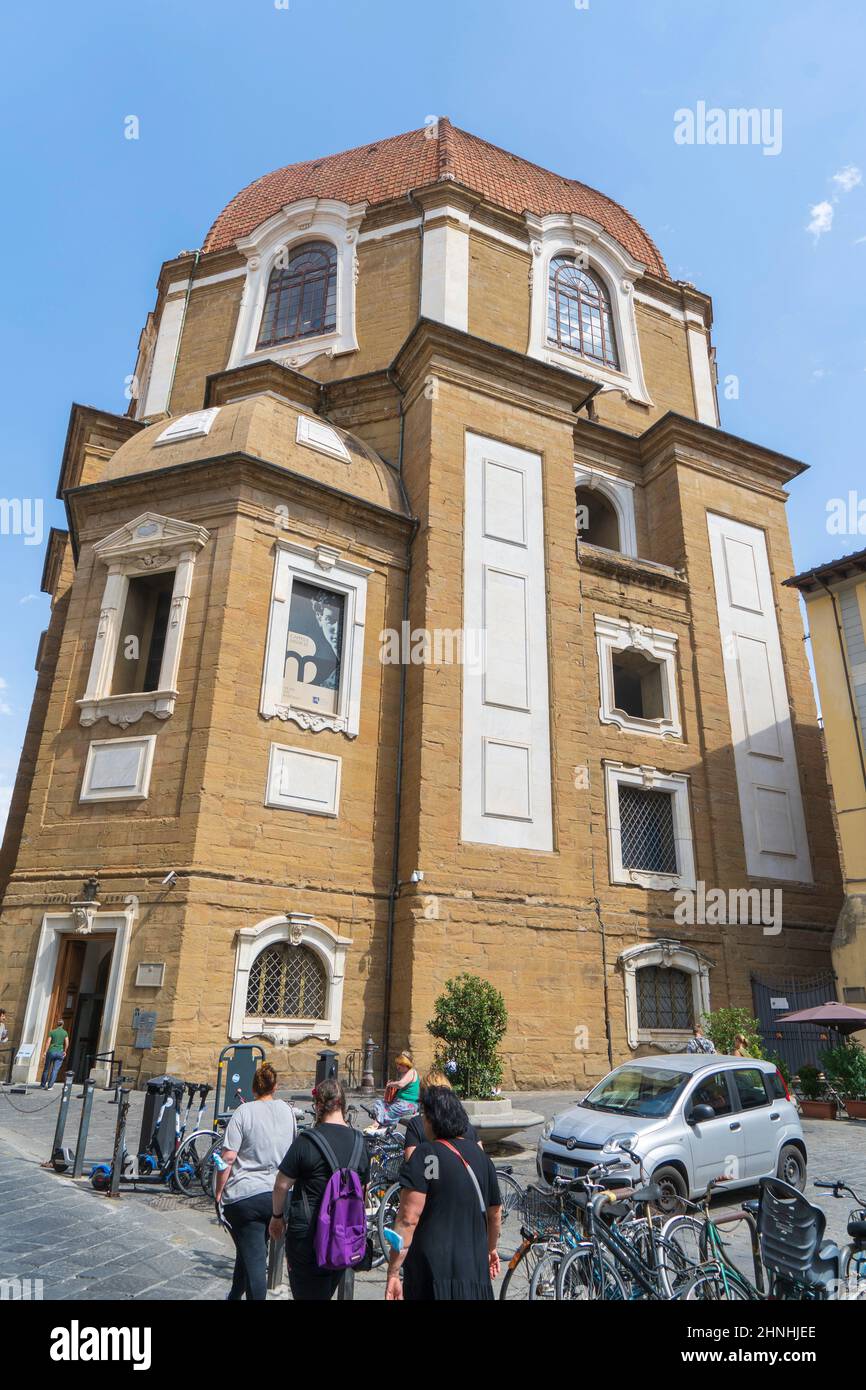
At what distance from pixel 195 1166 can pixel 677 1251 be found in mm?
4907

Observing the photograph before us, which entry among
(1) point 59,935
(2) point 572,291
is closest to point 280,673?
(1) point 59,935

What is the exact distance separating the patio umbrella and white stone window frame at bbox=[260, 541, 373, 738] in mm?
9635

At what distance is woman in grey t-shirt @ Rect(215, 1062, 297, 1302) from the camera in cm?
471

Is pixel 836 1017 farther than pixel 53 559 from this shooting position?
No

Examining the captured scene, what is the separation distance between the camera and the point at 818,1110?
1473 centimetres

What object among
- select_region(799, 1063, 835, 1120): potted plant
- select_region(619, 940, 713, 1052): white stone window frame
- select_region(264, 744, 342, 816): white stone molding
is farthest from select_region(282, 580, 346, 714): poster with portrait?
select_region(799, 1063, 835, 1120): potted plant

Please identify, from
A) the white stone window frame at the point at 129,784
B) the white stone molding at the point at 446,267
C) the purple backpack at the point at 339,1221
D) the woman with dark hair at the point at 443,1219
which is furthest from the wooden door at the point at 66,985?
the white stone molding at the point at 446,267

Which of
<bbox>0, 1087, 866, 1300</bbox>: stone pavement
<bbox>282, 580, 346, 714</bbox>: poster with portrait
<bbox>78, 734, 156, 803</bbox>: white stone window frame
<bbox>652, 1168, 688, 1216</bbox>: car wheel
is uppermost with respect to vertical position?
<bbox>282, 580, 346, 714</bbox>: poster with portrait

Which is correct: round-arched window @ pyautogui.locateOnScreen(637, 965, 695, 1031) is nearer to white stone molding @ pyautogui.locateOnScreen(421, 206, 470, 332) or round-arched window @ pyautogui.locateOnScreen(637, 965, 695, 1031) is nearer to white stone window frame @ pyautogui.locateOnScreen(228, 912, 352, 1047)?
white stone window frame @ pyautogui.locateOnScreen(228, 912, 352, 1047)

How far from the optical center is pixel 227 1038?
13859 mm

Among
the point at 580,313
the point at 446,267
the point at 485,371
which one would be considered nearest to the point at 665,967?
the point at 485,371

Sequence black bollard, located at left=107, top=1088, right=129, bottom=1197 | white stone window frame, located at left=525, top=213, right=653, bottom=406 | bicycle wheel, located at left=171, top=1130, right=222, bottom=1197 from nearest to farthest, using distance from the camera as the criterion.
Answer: black bollard, located at left=107, top=1088, right=129, bottom=1197
bicycle wheel, located at left=171, top=1130, right=222, bottom=1197
white stone window frame, located at left=525, top=213, right=653, bottom=406

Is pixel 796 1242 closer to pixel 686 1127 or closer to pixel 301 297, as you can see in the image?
pixel 686 1127

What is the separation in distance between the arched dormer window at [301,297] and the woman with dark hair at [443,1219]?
77.8 ft
